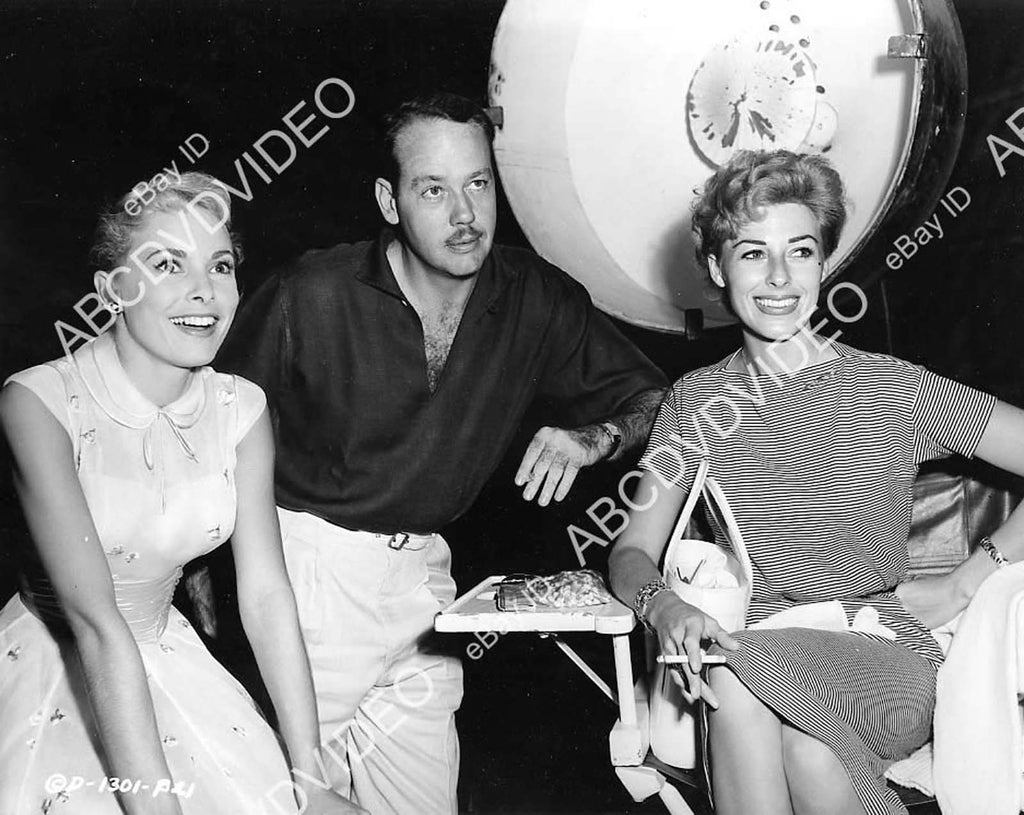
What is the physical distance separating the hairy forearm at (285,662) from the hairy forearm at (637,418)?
2.22 ft

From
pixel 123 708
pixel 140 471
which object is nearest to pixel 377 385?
pixel 140 471

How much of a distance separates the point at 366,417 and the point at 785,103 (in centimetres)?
91

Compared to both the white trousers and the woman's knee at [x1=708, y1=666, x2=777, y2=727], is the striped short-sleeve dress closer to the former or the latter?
the woman's knee at [x1=708, y1=666, x2=777, y2=727]

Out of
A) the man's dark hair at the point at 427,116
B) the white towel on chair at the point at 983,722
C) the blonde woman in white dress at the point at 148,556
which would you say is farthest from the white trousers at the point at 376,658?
the white towel on chair at the point at 983,722

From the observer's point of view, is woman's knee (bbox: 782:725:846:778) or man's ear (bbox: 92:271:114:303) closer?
woman's knee (bbox: 782:725:846:778)

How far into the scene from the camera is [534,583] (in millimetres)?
1904

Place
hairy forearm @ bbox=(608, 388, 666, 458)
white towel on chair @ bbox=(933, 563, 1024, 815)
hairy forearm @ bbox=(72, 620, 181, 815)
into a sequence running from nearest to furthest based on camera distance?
hairy forearm @ bbox=(72, 620, 181, 815) < white towel on chair @ bbox=(933, 563, 1024, 815) < hairy forearm @ bbox=(608, 388, 666, 458)

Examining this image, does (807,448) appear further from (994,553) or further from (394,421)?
(394,421)

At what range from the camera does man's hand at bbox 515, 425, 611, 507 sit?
205cm

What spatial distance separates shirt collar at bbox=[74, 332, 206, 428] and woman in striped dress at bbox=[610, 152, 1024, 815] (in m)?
0.73

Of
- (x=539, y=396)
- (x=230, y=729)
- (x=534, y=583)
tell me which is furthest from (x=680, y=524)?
(x=230, y=729)

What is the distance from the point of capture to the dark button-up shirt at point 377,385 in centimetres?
208

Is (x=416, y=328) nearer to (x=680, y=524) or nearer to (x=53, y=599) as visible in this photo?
(x=680, y=524)

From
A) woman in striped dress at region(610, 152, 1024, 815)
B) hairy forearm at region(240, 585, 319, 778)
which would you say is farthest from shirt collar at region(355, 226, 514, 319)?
hairy forearm at region(240, 585, 319, 778)
